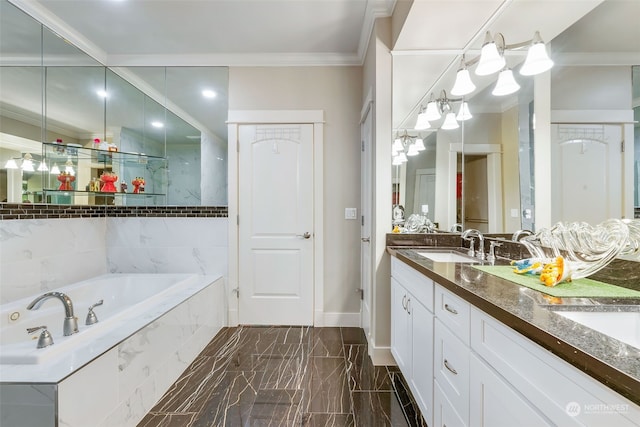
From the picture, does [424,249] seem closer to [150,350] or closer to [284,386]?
[284,386]

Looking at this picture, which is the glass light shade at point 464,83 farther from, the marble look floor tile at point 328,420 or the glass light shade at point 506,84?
the marble look floor tile at point 328,420

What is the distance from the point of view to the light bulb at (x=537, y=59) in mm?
1276

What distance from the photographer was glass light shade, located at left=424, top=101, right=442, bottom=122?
6.99 feet

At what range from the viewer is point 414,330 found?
1524 millimetres

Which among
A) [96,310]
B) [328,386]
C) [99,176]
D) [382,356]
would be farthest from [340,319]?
[99,176]

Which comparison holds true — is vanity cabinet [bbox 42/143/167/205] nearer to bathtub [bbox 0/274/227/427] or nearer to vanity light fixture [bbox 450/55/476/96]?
bathtub [bbox 0/274/227/427]

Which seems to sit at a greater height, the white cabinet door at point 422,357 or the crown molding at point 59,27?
the crown molding at point 59,27

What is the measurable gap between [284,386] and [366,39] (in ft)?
9.08

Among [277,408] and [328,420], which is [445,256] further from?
[277,408]

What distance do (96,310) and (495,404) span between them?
2.90 meters

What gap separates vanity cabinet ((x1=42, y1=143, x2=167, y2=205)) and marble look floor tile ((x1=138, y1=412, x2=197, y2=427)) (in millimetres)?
1852

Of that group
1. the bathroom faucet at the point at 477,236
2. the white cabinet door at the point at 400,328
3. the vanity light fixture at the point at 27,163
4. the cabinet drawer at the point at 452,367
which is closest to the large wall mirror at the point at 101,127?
the vanity light fixture at the point at 27,163

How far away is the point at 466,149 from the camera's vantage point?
198cm

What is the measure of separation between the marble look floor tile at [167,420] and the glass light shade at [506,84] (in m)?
2.55
